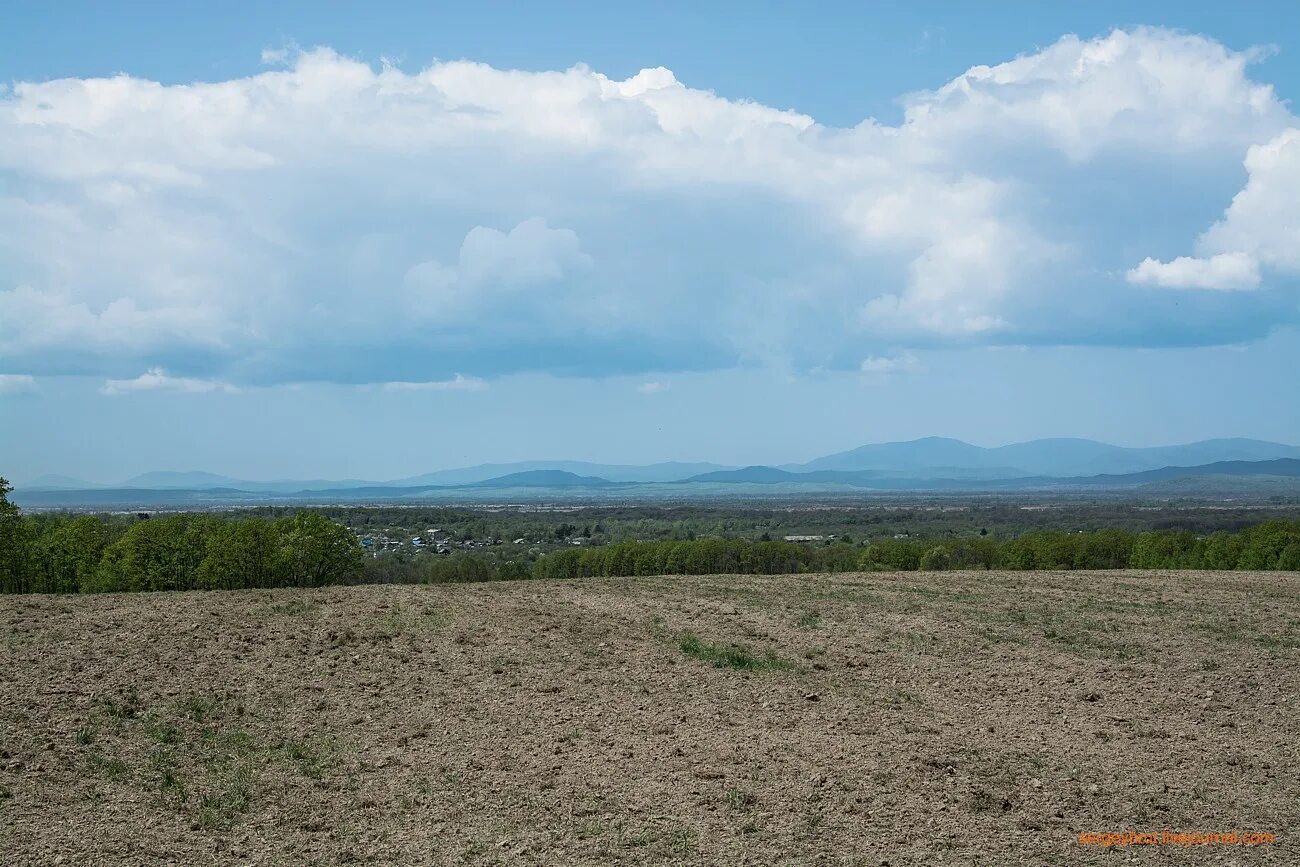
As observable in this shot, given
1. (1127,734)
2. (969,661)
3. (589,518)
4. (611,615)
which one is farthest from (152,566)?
(589,518)

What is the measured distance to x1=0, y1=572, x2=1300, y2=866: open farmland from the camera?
9.97 meters

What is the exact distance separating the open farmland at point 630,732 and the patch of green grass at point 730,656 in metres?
0.07

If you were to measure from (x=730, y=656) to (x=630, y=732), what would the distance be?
412 cm

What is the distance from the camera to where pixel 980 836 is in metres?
9.91

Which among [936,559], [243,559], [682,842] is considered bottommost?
[936,559]

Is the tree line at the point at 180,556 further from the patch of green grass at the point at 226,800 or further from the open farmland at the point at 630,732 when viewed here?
the patch of green grass at the point at 226,800

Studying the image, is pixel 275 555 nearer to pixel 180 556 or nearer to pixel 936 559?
pixel 180 556

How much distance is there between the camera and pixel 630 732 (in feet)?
43.1

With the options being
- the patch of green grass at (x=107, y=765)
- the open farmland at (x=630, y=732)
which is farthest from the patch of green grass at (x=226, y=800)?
the patch of green grass at (x=107, y=765)

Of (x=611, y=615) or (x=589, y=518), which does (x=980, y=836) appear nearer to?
(x=611, y=615)

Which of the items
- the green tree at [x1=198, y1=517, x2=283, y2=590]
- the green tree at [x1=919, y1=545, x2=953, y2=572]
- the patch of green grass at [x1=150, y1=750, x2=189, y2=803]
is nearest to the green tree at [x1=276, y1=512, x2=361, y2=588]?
the green tree at [x1=198, y1=517, x2=283, y2=590]

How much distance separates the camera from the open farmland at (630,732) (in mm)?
9969

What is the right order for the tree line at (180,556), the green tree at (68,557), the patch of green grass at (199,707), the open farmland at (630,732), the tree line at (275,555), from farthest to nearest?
the green tree at (68,557) < the tree line at (275,555) < the tree line at (180,556) < the patch of green grass at (199,707) < the open farmland at (630,732)

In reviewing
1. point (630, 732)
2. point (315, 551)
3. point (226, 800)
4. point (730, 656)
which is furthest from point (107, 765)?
point (315, 551)
